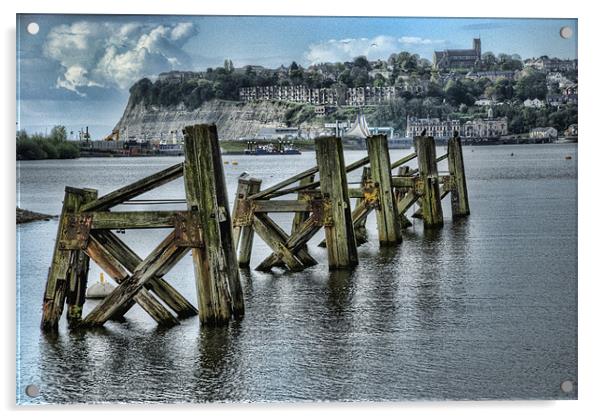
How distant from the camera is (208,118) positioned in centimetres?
1189

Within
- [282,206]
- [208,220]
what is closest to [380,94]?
[208,220]

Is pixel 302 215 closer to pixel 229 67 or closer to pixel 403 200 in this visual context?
pixel 403 200

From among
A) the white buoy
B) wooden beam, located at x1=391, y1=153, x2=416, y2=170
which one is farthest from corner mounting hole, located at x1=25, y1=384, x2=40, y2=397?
wooden beam, located at x1=391, y1=153, x2=416, y2=170

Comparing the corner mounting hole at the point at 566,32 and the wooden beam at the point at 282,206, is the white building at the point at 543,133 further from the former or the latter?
the wooden beam at the point at 282,206

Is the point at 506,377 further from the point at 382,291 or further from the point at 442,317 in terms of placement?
the point at 382,291

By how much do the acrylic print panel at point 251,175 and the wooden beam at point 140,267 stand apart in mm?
16

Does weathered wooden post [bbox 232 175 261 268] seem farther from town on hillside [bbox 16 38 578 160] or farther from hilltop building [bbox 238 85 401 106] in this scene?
hilltop building [bbox 238 85 401 106]

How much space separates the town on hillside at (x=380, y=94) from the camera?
11820mm

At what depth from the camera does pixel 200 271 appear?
11.4 metres

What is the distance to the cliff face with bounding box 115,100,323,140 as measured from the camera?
11875 mm

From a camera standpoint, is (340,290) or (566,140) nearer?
(566,140)

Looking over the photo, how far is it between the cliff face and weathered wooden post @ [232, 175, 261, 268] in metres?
2.32

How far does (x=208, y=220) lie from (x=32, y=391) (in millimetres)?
2082

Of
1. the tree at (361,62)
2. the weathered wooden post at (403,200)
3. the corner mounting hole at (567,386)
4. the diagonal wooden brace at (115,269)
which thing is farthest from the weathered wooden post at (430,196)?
the corner mounting hole at (567,386)
